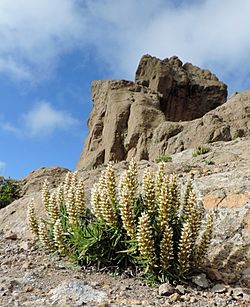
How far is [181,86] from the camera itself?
45.1m

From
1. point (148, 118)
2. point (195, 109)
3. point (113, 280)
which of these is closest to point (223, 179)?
point (113, 280)

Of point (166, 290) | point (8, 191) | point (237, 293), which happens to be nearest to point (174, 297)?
point (166, 290)

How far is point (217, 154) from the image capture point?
13.9 m

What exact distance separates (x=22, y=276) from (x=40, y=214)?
11.4ft

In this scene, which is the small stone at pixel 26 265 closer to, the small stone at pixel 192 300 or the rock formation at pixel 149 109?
the small stone at pixel 192 300

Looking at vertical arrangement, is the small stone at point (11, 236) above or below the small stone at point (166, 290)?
above

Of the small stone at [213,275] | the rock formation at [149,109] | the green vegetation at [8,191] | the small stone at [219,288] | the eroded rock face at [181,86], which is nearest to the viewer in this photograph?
the small stone at [219,288]

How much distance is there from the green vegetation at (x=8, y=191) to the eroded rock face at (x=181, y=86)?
1022 inches

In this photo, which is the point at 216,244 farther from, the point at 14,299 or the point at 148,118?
the point at 148,118

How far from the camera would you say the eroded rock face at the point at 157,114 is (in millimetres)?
24906

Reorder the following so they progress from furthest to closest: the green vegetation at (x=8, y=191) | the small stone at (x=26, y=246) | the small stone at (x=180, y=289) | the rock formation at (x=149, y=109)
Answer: the rock formation at (x=149, y=109) < the green vegetation at (x=8, y=191) < the small stone at (x=26, y=246) < the small stone at (x=180, y=289)

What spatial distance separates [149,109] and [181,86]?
12764 millimetres

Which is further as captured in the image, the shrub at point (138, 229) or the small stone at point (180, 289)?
the shrub at point (138, 229)

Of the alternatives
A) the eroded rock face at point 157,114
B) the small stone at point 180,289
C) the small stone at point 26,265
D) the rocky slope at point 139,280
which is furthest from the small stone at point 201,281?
the eroded rock face at point 157,114
